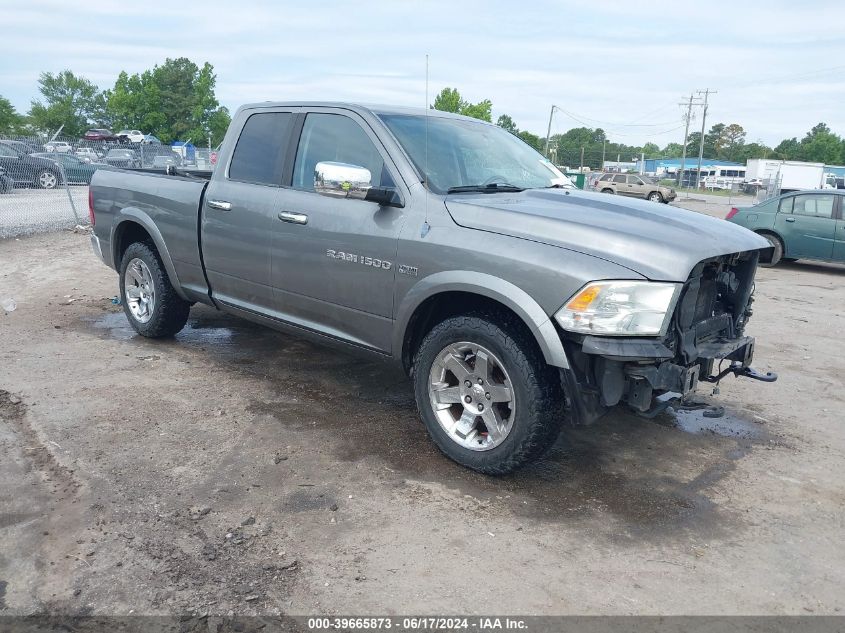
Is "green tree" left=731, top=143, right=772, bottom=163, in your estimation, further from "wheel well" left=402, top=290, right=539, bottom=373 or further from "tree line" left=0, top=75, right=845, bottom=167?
"wheel well" left=402, top=290, right=539, bottom=373

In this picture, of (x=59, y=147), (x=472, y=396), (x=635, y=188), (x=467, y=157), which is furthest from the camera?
A: (x=635, y=188)

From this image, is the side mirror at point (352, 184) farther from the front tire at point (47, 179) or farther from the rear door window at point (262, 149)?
the front tire at point (47, 179)

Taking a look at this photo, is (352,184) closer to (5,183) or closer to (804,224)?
(804,224)

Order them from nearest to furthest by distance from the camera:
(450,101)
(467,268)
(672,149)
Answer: (467,268) < (450,101) < (672,149)

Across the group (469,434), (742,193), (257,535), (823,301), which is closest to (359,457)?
(469,434)

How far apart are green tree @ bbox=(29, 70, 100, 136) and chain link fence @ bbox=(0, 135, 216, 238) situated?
66013 mm

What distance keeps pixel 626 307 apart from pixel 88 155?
22.3 m

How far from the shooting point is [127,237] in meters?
6.43

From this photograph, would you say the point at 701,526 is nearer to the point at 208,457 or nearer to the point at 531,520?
the point at 531,520

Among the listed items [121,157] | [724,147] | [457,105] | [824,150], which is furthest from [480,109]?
[724,147]

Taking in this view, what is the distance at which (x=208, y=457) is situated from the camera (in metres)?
4.03

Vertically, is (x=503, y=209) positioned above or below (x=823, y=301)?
above

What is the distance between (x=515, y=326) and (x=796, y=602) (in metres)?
1.72

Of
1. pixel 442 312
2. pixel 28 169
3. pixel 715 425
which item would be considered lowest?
pixel 715 425
